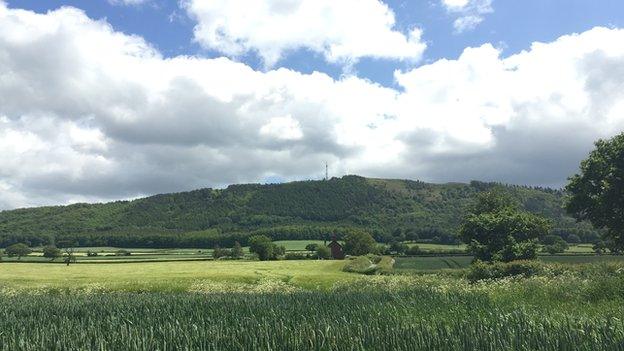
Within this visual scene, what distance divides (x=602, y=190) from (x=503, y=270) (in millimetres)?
12964

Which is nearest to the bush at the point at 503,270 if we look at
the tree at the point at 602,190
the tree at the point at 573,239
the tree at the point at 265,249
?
the tree at the point at 602,190

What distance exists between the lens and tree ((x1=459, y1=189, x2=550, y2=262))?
58594 millimetres

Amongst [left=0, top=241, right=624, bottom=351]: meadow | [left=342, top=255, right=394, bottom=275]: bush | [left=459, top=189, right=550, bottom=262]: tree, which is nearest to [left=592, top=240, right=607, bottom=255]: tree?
[left=459, top=189, right=550, bottom=262]: tree

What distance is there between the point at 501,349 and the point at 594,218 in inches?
1863

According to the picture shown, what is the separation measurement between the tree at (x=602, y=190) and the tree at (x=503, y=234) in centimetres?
944

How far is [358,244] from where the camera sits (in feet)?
316

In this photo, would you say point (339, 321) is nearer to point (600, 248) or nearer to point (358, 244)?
point (358, 244)

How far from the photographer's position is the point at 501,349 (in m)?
7.75

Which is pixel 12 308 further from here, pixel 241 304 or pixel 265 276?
pixel 265 276

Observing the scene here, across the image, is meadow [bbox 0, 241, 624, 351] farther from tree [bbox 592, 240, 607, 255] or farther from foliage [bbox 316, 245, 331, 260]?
foliage [bbox 316, 245, 331, 260]

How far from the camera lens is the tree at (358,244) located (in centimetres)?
9606

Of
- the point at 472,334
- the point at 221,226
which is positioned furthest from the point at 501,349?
the point at 221,226

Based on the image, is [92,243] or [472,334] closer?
[472,334]

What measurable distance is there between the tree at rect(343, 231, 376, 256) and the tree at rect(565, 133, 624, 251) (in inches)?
1929
